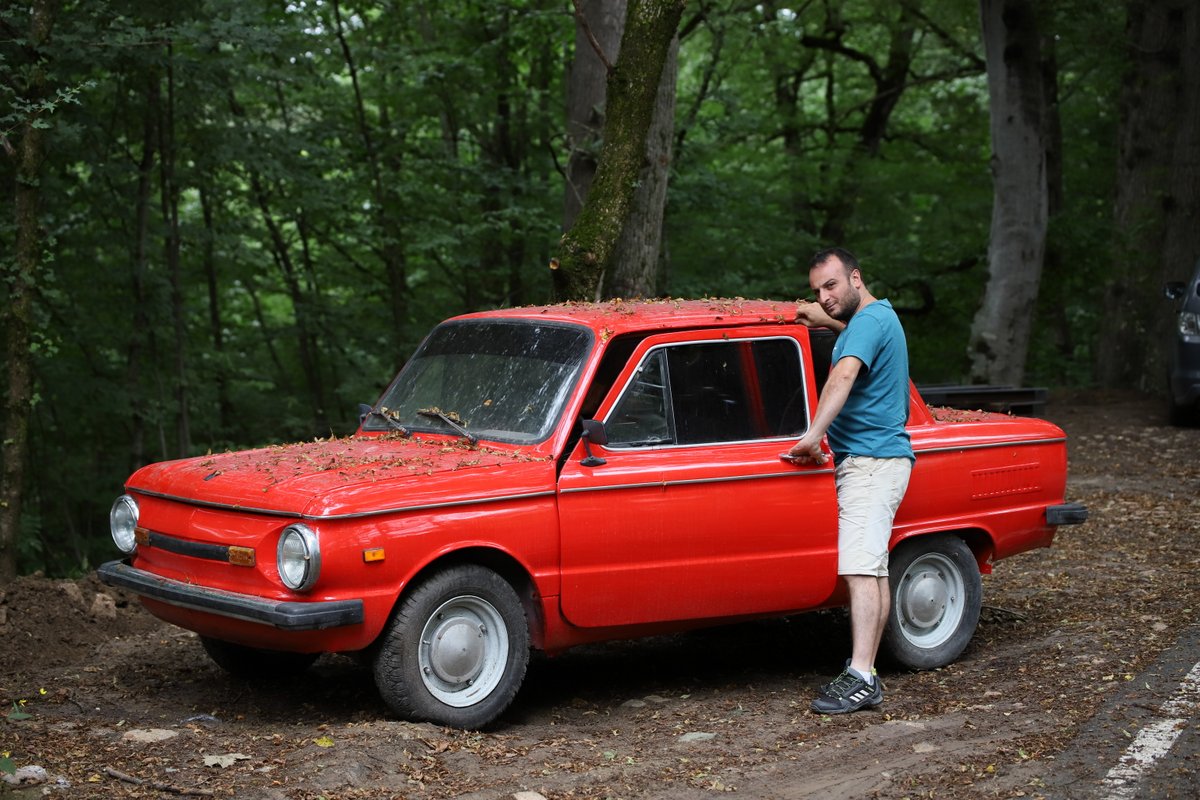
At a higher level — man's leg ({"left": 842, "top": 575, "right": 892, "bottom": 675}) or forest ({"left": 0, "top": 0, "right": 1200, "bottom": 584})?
forest ({"left": 0, "top": 0, "right": 1200, "bottom": 584})

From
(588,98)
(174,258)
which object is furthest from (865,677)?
(174,258)

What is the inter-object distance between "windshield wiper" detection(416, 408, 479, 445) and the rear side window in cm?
66

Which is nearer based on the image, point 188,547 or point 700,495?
point 188,547

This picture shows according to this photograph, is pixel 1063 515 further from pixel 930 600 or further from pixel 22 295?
pixel 22 295

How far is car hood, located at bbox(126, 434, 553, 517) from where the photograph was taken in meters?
5.38

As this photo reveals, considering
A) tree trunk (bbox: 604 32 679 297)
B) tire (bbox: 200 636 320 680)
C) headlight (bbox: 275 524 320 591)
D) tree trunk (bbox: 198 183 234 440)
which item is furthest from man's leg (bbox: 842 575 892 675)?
tree trunk (bbox: 198 183 234 440)

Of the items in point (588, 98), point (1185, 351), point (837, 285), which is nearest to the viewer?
point (837, 285)

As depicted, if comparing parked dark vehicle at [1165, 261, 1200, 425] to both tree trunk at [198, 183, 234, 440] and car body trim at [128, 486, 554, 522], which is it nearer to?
car body trim at [128, 486, 554, 522]

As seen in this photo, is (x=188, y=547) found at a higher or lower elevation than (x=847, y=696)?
higher

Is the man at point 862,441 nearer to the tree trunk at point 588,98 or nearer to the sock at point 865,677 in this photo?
the sock at point 865,677

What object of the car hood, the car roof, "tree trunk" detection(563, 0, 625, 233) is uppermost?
"tree trunk" detection(563, 0, 625, 233)

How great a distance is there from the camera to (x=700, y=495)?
613 cm

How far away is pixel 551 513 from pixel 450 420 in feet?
2.92

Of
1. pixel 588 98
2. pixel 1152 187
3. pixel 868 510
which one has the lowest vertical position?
pixel 868 510
